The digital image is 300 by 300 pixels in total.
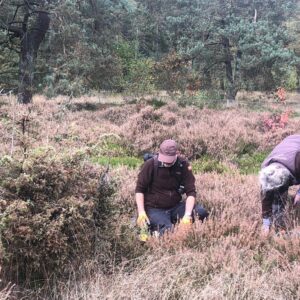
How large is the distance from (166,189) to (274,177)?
52.4 inches

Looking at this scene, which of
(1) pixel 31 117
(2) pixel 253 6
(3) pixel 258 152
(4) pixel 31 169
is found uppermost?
(2) pixel 253 6

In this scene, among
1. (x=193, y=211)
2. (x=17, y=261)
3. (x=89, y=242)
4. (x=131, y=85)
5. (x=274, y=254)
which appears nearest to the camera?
(x=17, y=261)

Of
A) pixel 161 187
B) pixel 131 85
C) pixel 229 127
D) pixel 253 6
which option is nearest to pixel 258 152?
pixel 229 127

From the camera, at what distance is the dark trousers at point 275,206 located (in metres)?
4.82

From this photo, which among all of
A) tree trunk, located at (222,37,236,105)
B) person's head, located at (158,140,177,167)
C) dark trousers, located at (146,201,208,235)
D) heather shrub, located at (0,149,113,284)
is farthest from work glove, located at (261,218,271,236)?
tree trunk, located at (222,37,236,105)

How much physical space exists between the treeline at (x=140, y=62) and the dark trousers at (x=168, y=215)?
10.6 m

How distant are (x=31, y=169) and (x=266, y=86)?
894 inches

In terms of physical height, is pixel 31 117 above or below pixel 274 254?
above

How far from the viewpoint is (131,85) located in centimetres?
2364

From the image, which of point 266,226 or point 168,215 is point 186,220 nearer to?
point 168,215

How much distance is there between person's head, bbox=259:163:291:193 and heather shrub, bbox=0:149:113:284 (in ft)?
5.97

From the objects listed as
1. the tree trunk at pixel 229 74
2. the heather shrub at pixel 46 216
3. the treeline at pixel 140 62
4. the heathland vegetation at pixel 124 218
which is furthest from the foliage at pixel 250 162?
the tree trunk at pixel 229 74

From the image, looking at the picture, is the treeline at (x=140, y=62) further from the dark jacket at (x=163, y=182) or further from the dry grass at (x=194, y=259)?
the dry grass at (x=194, y=259)

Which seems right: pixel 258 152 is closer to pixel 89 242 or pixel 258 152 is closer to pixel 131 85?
pixel 89 242
